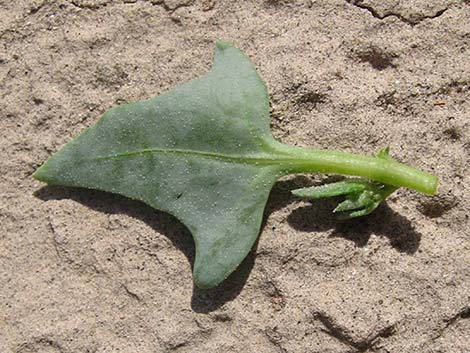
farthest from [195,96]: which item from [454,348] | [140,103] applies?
[454,348]

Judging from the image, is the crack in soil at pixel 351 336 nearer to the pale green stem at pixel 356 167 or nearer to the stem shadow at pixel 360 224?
the stem shadow at pixel 360 224

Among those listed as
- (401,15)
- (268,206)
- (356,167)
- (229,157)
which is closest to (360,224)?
(356,167)

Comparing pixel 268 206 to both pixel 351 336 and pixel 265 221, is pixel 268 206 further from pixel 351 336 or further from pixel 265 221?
pixel 351 336

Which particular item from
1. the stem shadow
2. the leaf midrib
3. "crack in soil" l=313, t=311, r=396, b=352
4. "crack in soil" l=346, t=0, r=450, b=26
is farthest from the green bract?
"crack in soil" l=346, t=0, r=450, b=26

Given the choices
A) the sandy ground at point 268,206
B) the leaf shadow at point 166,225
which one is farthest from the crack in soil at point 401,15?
the leaf shadow at point 166,225

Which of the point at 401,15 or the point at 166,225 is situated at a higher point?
the point at 401,15

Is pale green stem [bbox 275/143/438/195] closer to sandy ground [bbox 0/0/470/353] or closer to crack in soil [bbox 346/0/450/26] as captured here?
sandy ground [bbox 0/0/470/353]

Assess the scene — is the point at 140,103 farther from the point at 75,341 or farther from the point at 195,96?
the point at 75,341
